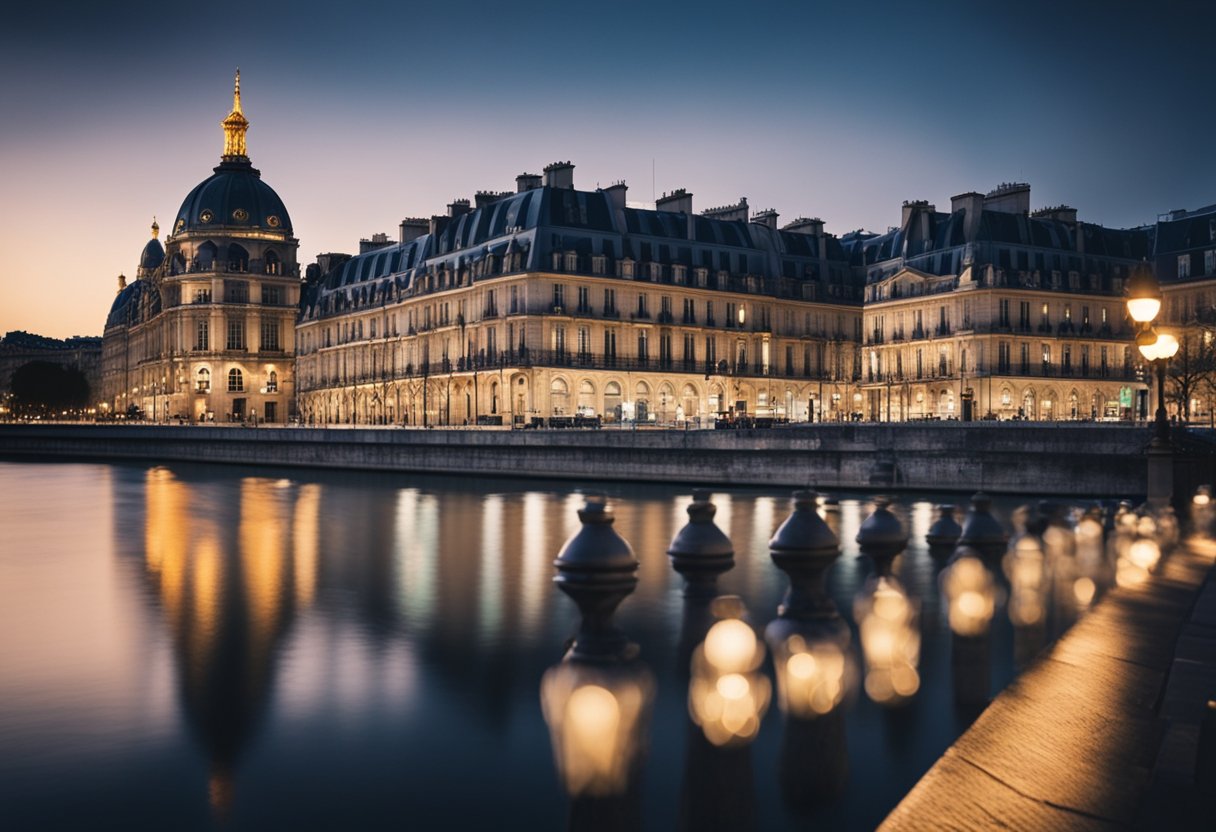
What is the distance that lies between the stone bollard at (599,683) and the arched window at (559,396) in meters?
61.7

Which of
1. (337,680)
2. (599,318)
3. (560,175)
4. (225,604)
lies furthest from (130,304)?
(337,680)

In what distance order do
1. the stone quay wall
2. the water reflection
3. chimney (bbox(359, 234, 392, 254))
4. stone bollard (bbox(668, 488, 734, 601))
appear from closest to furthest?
stone bollard (bbox(668, 488, 734, 601)) < the water reflection < the stone quay wall < chimney (bbox(359, 234, 392, 254))

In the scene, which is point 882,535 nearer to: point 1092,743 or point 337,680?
point 1092,743

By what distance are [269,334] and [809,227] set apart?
2013 inches

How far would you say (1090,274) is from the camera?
237ft

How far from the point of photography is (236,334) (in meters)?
106

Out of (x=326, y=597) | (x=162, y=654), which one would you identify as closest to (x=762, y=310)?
(x=326, y=597)

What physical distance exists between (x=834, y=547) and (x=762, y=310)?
72.5m

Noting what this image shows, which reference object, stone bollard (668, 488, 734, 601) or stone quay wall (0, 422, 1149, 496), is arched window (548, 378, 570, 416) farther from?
stone bollard (668, 488, 734, 601)

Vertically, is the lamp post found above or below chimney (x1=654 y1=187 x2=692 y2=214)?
below

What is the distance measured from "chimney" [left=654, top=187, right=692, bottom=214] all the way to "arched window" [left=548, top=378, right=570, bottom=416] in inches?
604

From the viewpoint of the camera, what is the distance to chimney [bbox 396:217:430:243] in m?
86.6

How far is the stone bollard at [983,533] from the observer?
20.4ft

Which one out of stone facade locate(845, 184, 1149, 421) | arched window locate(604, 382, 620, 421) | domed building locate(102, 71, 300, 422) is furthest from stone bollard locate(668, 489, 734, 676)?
domed building locate(102, 71, 300, 422)
